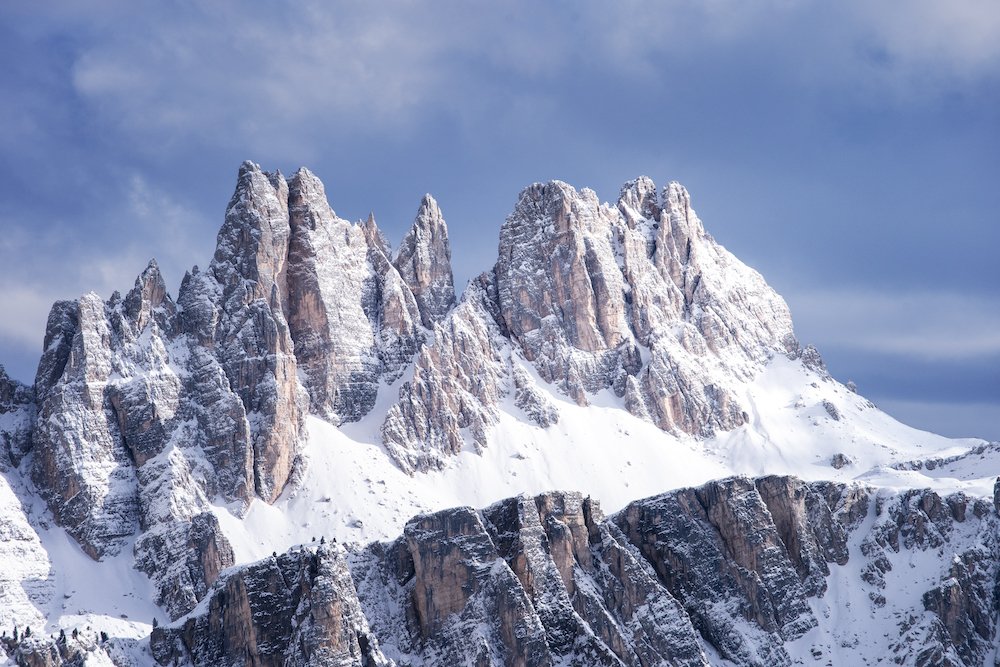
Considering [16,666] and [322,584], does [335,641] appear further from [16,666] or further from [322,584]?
[16,666]

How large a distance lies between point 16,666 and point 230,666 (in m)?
28.7

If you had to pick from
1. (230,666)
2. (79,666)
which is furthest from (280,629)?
(79,666)

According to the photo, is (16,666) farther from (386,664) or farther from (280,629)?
(386,664)

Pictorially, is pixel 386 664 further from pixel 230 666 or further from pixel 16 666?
pixel 16 666

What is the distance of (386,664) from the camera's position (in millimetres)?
195750

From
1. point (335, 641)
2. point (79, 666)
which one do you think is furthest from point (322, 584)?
point (79, 666)

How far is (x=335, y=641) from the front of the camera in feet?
636

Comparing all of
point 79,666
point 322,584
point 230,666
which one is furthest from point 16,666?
point 322,584

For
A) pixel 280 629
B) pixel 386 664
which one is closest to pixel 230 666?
pixel 280 629

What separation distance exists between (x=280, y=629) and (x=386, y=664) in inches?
614

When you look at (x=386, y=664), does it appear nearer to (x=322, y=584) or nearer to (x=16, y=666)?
(x=322, y=584)

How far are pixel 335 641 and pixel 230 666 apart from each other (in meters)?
16.5

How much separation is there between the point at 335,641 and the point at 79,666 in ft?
113

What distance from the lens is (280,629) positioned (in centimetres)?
19988
